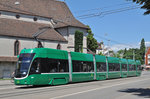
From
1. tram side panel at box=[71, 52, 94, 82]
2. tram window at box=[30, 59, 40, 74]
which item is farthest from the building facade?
tram window at box=[30, 59, 40, 74]

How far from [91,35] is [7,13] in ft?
82.7

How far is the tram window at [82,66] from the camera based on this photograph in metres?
23.5

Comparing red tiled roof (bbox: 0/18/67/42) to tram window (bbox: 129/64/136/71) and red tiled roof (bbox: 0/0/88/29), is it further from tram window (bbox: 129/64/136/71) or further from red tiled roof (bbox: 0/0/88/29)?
tram window (bbox: 129/64/136/71)

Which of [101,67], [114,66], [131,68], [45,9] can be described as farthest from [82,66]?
[45,9]

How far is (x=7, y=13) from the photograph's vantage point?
142 ft

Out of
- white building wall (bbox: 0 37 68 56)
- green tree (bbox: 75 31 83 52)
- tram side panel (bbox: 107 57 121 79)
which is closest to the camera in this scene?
tram side panel (bbox: 107 57 121 79)

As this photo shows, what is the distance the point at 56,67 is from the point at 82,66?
4637mm

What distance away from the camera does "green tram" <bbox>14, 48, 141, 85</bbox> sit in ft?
60.0

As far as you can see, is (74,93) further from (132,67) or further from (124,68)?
(132,67)

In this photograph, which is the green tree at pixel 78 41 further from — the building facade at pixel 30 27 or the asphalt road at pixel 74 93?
the asphalt road at pixel 74 93

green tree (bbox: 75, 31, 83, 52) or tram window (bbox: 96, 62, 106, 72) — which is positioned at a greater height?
green tree (bbox: 75, 31, 83, 52)

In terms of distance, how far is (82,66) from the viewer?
24.8m

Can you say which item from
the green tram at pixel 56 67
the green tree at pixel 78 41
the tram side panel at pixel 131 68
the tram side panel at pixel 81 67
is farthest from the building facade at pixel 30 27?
the tram side panel at pixel 81 67

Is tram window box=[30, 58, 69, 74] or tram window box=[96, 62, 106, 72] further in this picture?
tram window box=[96, 62, 106, 72]
